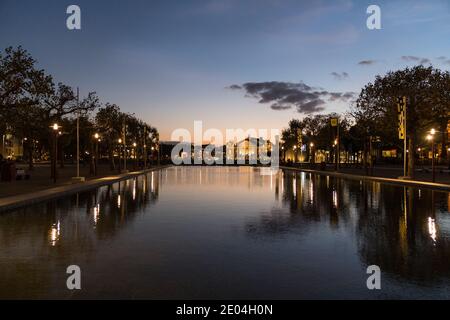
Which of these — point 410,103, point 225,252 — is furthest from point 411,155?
point 225,252

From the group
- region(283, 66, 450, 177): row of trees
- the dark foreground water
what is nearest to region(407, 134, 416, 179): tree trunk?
region(283, 66, 450, 177): row of trees

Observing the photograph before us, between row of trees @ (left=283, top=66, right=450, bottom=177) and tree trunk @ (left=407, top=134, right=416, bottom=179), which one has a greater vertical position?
row of trees @ (left=283, top=66, right=450, bottom=177)

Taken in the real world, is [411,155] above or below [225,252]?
above

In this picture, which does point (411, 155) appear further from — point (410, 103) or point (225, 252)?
Result: point (225, 252)

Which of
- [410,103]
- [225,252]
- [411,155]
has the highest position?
[410,103]

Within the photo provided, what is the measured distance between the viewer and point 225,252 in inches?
401

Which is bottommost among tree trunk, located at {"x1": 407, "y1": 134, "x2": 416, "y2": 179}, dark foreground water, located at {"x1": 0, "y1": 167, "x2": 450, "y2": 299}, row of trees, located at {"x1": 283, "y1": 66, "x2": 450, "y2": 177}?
dark foreground water, located at {"x1": 0, "y1": 167, "x2": 450, "y2": 299}

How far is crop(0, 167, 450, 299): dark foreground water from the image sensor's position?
23.8ft

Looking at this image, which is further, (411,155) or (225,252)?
(411,155)

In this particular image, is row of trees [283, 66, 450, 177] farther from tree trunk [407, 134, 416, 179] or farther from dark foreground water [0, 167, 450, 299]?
dark foreground water [0, 167, 450, 299]

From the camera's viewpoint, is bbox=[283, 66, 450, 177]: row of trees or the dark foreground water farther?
bbox=[283, 66, 450, 177]: row of trees

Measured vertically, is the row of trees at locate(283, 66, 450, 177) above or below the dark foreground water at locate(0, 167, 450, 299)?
above
